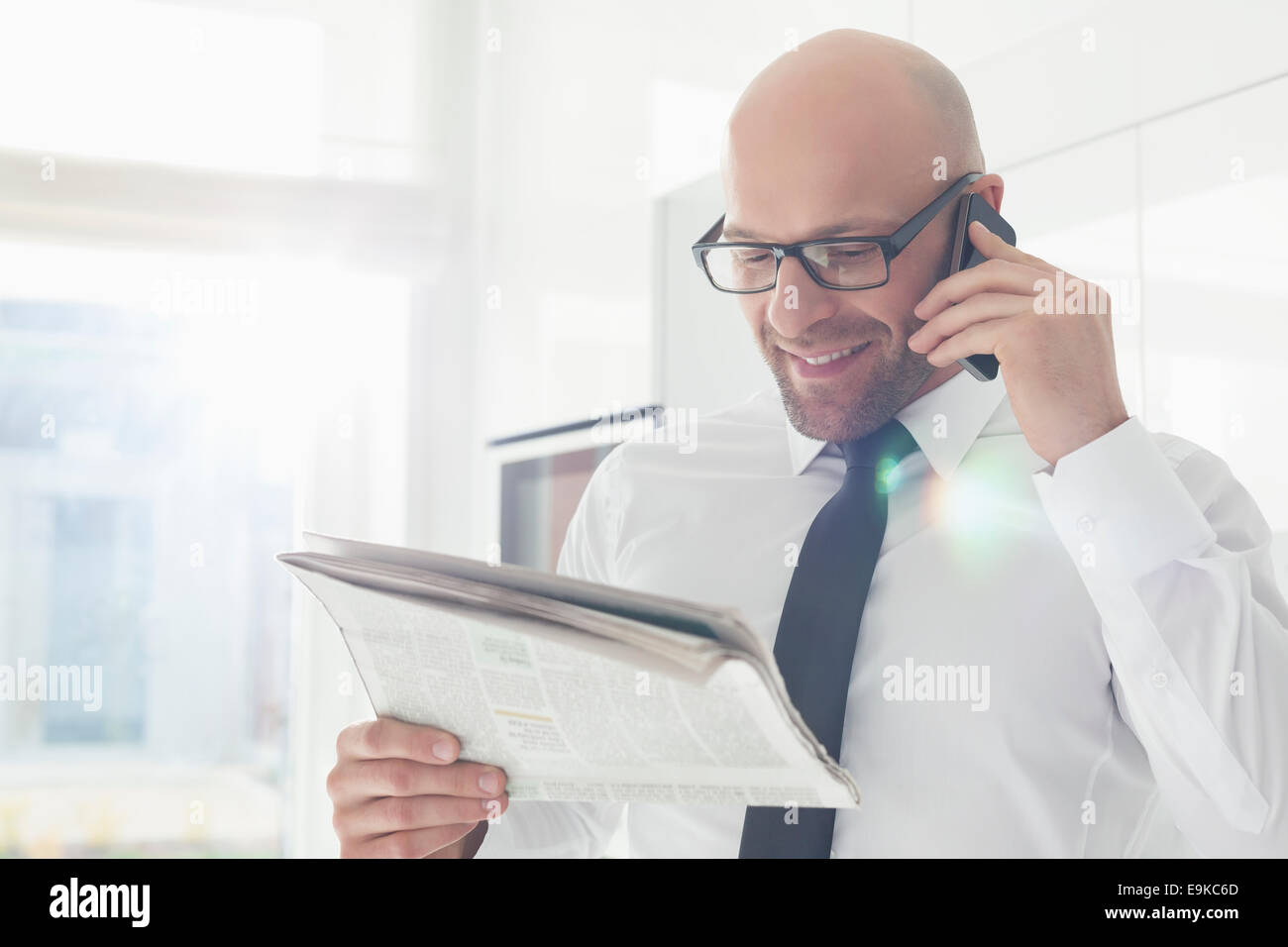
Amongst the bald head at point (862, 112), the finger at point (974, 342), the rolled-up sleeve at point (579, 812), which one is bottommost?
the rolled-up sleeve at point (579, 812)

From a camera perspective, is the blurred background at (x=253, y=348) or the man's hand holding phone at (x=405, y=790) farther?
the blurred background at (x=253, y=348)

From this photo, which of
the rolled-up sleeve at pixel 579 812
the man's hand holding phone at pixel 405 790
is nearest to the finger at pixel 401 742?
the man's hand holding phone at pixel 405 790

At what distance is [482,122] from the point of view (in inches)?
139

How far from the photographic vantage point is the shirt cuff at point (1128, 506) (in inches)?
30.5

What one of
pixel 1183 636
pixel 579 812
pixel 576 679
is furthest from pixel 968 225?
pixel 579 812

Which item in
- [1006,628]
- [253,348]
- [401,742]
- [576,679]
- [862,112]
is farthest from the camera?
[253,348]

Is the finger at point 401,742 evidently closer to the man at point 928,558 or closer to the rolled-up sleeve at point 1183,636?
the man at point 928,558

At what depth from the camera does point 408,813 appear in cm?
83

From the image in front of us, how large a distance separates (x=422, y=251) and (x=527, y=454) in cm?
103

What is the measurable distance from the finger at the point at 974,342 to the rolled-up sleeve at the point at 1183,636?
103 millimetres

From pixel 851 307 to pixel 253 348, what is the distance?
2673mm

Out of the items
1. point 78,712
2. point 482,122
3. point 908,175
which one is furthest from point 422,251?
point 908,175

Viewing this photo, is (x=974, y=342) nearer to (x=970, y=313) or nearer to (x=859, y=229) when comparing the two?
Answer: (x=970, y=313)
